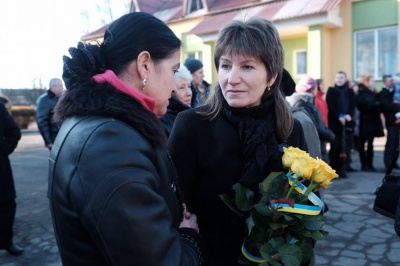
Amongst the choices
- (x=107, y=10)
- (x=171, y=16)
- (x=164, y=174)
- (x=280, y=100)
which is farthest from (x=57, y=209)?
(x=107, y=10)

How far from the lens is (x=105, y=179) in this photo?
105 centimetres

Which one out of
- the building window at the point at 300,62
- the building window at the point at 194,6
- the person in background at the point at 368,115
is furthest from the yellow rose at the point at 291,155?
the building window at the point at 194,6

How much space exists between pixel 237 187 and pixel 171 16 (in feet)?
66.6

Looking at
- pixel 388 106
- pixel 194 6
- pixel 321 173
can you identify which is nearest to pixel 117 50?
pixel 321 173

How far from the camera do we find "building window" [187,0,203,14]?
19516 mm

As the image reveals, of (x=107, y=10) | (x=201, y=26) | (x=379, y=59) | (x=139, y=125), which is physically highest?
(x=107, y=10)

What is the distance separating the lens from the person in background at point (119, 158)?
105cm

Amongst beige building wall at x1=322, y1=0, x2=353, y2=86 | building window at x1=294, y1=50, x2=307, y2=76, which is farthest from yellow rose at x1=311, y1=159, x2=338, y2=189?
building window at x1=294, y1=50, x2=307, y2=76

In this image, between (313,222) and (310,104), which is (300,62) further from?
(313,222)

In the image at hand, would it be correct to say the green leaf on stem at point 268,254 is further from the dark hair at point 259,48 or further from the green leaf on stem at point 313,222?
the dark hair at point 259,48

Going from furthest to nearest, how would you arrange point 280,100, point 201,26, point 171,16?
point 171,16
point 201,26
point 280,100

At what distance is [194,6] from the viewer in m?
19.8

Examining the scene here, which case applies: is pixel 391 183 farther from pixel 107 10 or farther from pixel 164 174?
pixel 107 10

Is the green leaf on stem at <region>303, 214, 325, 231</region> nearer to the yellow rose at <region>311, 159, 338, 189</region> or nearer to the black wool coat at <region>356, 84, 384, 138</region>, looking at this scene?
the yellow rose at <region>311, 159, 338, 189</region>
